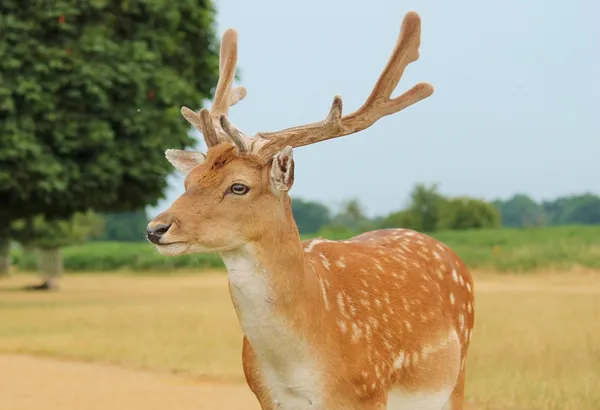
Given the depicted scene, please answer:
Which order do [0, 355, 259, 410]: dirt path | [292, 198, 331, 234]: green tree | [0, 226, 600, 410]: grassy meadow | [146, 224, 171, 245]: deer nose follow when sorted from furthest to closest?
[292, 198, 331, 234]: green tree → [0, 226, 600, 410]: grassy meadow → [0, 355, 259, 410]: dirt path → [146, 224, 171, 245]: deer nose

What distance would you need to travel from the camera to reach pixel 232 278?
16.8 ft

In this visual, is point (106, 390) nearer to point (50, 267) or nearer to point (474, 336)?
point (474, 336)

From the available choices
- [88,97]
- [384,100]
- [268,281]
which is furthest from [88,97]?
[268,281]

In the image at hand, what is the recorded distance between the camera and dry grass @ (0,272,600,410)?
1104cm

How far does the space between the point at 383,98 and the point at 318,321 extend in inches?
64.8

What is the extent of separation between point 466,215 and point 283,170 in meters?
53.0

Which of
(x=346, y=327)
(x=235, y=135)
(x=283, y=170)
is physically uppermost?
(x=235, y=135)

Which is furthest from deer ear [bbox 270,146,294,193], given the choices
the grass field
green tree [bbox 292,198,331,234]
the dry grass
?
green tree [bbox 292,198,331,234]

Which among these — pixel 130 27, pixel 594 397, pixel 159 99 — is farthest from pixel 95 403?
pixel 130 27

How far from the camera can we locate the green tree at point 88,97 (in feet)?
67.8

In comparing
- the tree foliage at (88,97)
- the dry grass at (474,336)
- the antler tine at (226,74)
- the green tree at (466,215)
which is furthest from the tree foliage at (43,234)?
the antler tine at (226,74)

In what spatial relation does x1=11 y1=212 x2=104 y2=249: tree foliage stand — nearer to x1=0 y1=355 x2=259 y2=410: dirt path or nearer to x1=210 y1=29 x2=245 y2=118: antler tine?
x1=0 y1=355 x2=259 y2=410: dirt path

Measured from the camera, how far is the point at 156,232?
484 centimetres

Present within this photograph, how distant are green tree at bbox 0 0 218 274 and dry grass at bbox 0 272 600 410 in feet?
10.5
